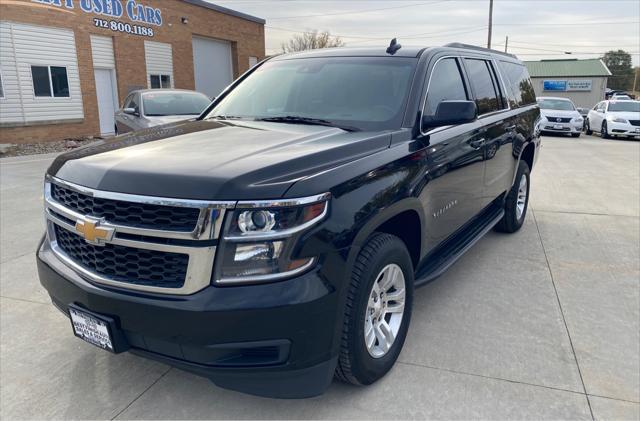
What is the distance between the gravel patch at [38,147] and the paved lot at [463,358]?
36.5 ft

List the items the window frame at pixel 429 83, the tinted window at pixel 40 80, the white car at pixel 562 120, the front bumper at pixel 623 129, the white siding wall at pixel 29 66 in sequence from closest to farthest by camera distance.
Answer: the window frame at pixel 429 83 → the white siding wall at pixel 29 66 → the tinted window at pixel 40 80 → the front bumper at pixel 623 129 → the white car at pixel 562 120

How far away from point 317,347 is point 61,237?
1.61 meters

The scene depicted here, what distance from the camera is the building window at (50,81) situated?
17.5 m

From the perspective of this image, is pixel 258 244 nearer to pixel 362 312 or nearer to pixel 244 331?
pixel 244 331

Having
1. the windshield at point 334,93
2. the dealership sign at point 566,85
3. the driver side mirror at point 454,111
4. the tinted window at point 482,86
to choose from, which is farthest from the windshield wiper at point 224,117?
the dealership sign at point 566,85

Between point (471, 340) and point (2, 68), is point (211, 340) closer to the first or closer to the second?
point (471, 340)

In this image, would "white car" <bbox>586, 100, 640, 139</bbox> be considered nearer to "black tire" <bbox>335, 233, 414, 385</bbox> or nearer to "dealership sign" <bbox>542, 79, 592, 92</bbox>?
"black tire" <bbox>335, 233, 414, 385</bbox>

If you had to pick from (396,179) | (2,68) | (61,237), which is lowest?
(61,237)

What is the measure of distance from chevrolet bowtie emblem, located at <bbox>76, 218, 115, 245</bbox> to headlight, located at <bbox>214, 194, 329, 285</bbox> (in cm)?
59

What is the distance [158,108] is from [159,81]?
1378 centimetres

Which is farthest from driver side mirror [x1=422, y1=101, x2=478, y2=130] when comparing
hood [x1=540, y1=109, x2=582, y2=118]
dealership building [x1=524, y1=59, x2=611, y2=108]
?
dealership building [x1=524, y1=59, x2=611, y2=108]

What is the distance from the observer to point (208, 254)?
2203 mm

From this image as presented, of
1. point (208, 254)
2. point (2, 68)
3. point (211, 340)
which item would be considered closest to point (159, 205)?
point (208, 254)

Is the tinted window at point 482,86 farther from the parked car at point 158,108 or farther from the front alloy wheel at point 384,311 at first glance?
the parked car at point 158,108
